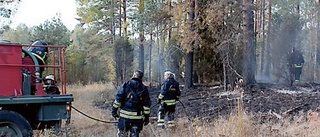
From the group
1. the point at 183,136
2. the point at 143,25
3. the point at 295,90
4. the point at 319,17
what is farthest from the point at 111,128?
the point at 319,17

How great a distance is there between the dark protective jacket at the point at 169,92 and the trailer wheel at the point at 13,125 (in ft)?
13.0

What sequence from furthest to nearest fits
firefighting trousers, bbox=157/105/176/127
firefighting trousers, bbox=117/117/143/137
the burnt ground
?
the burnt ground, firefighting trousers, bbox=157/105/176/127, firefighting trousers, bbox=117/117/143/137

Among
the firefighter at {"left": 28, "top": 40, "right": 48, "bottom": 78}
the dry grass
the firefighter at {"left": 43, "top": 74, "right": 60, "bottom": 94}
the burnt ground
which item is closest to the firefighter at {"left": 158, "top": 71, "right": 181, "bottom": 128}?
the dry grass

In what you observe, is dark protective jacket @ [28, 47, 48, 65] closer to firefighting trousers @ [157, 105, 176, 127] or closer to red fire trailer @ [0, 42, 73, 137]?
red fire trailer @ [0, 42, 73, 137]

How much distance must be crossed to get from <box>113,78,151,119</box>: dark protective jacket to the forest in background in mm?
9959

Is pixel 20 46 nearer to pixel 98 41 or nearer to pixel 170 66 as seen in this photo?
pixel 170 66

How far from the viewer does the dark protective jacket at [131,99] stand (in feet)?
26.0

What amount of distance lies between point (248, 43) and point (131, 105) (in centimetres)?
1046

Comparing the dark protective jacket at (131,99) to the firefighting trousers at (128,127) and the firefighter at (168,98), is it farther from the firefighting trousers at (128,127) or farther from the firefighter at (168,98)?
the firefighter at (168,98)

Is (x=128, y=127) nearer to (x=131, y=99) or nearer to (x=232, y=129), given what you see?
(x=131, y=99)

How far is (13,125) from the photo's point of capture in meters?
8.02

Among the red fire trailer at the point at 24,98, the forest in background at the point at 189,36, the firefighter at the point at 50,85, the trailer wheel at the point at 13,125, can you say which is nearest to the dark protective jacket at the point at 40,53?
the red fire trailer at the point at 24,98

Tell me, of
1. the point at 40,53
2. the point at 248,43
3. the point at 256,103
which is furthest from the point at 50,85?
the point at 248,43

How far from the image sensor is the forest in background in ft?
60.2
